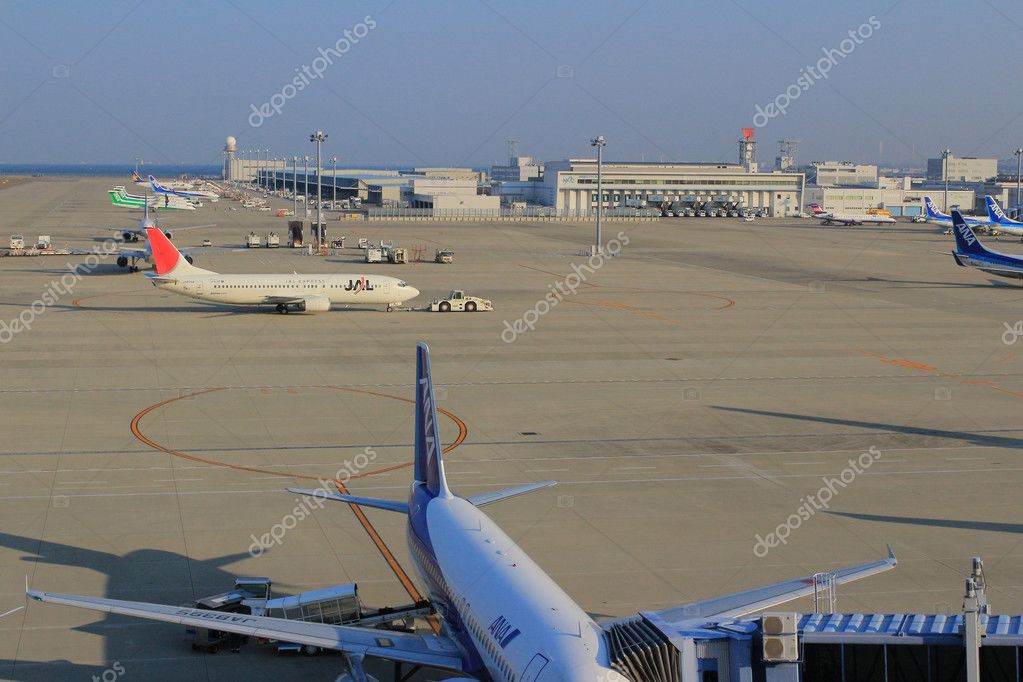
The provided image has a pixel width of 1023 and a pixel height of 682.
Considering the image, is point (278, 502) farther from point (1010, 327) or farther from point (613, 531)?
point (1010, 327)

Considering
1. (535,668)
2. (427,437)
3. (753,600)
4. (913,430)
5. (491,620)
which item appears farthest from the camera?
(913,430)

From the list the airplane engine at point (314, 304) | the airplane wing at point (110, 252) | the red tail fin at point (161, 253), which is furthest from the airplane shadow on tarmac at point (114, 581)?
the airplane wing at point (110, 252)

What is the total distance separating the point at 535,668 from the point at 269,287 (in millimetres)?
62874

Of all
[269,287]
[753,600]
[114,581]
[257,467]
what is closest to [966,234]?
[269,287]

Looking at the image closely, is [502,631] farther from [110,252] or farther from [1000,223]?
[1000,223]

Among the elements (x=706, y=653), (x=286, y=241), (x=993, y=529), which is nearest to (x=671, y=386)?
(x=993, y=529)

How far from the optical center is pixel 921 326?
75.2 metres

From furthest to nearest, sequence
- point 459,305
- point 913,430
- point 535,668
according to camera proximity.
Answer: point 459,305 < point 913,430 < point 535,668

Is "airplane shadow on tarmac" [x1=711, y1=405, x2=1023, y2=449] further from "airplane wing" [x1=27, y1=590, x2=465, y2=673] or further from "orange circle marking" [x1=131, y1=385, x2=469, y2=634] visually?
"airplane wing" [x1=27, y1=590, x2=465, y2=673]

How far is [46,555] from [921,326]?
6159 cm

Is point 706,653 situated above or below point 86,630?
above

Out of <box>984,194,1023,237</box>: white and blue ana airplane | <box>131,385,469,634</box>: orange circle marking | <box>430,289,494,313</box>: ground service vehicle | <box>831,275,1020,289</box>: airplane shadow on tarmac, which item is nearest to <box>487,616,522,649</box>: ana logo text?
<box>131,385,469,634</box>: orange circle marking

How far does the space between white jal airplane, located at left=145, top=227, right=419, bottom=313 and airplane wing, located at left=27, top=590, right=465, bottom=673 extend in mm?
56799

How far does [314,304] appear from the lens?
76.5 metres
